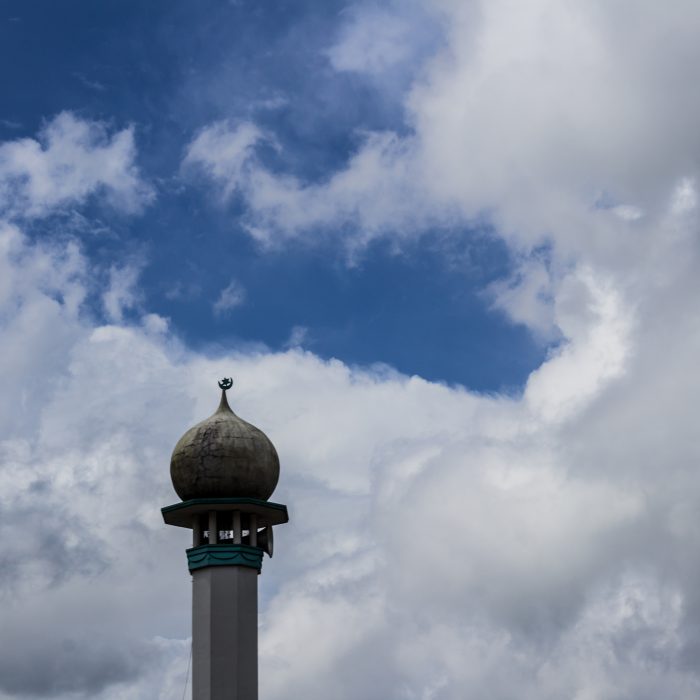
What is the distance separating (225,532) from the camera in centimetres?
3656

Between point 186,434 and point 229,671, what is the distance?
7033 millimetres

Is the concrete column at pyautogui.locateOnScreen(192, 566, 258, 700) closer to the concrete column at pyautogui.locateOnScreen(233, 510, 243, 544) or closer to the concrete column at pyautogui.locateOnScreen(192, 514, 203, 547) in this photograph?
the concrete column at pyautogui.locateOnScreen(233, 510, 243, 544)

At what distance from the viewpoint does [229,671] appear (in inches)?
1341

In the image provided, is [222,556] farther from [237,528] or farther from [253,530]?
[253,530]

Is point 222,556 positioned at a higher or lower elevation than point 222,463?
Result: lower

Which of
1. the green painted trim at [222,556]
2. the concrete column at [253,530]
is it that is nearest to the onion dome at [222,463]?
the concrete column at [253,530]

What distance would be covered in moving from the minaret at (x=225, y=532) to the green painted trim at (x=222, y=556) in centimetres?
3

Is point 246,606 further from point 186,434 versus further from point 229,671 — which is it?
point 186,434

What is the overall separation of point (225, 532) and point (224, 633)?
324 cm

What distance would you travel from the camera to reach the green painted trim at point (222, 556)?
35.4 metres

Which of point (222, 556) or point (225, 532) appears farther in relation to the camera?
point (225, 532)

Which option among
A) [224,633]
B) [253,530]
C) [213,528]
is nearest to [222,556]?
[213,528]

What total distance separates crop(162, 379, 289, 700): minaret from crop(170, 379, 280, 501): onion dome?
0.09ft

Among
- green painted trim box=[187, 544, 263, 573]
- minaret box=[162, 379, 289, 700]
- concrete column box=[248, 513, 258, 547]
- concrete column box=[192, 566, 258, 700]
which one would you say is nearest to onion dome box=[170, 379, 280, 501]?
minaret box=[162, 379, 289, 700]
